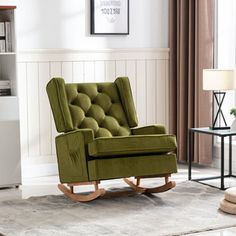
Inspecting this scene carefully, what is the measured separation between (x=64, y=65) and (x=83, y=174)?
1.64 meters

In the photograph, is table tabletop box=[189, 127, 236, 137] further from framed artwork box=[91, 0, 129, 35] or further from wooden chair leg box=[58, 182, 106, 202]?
framed artwork box=[91, 0, 129, 35]

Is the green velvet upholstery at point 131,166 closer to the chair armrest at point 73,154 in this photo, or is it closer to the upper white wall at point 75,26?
the chair armrest at point 73,154

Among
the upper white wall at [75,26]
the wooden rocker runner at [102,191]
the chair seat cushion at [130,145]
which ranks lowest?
the wooden rocker runner at [102,191]

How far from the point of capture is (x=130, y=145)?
4.88m

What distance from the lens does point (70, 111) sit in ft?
17.4

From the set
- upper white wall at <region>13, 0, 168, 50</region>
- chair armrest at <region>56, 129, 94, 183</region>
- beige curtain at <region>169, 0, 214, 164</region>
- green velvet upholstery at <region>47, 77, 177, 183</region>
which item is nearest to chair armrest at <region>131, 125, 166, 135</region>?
green velvet upholstery at <region>47, 77, 177, 183</region>

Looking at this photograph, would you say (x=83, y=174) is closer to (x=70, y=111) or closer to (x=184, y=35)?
(x=70, y=111)

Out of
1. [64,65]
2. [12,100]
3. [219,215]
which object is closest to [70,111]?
[12,100]

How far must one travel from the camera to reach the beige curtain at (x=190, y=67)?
6.32 m

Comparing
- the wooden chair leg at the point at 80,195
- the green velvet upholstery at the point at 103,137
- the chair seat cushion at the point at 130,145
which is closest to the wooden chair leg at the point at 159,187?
the green velvet upholstery at the point at 103,137

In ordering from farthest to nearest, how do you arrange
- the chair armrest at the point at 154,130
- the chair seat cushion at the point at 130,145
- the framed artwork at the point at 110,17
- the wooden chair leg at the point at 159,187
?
the framed artwork at the point at 110,17, the chair armrest at the point at 154,130, the wooden chair leg at the point at 159,187, the chair seat cushion at the point at 130,145

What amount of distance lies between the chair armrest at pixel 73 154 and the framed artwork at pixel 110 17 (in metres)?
1.61

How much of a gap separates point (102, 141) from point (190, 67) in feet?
6.41

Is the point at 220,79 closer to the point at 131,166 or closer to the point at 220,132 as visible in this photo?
the point at 220,132
